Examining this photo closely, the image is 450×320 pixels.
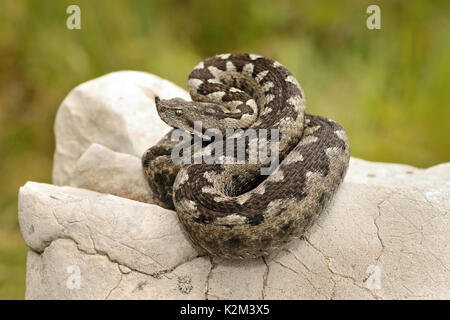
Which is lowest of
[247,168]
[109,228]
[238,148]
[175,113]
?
[109,228]

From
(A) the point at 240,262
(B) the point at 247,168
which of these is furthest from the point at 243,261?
(B) the point at 247,168

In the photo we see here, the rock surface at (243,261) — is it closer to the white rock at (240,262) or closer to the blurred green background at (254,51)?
the white rock at (240,262)

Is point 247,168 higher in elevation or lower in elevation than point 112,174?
higher

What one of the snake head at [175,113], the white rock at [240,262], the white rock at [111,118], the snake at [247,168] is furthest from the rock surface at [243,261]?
the white rock at [111,118]

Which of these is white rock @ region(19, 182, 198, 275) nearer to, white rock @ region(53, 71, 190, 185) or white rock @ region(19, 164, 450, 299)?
white rock @ region(19, 164, 450, 299)

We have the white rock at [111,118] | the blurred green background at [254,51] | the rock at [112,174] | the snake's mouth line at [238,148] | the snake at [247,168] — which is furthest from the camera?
the blurred green background at [254,51]

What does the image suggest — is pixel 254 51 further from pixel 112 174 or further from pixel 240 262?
pixel 240 262
